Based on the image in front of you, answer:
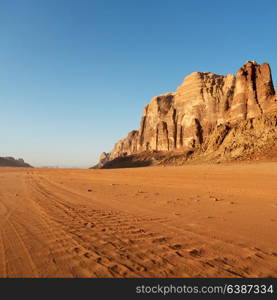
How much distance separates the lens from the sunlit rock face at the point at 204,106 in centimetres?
5112

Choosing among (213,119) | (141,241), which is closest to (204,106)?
(213,119)

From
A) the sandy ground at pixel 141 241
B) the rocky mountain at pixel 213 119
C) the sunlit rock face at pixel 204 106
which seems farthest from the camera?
the sunlit rock face at pixel 204 106

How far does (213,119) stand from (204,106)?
7.29 metres

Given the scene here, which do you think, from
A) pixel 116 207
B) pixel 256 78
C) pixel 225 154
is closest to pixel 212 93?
pixel 256 78

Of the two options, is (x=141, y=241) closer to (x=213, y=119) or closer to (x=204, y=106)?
(x=213, y=119)

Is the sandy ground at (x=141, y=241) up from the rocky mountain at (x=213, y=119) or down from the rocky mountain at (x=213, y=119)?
down

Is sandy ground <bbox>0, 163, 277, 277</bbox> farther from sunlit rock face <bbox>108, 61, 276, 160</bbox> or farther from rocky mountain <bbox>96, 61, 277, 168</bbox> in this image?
Result: sunlit rock face <bbox>108, 61, 276, 160</bbox>

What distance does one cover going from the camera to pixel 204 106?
7938 centimetres

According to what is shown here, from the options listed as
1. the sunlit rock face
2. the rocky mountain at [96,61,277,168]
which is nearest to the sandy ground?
the rocky mountain at [96,61,277,168]

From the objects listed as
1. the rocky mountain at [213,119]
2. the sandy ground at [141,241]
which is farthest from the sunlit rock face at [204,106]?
the sandy ground at [141,241]

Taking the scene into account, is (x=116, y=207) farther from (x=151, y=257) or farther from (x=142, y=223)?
(x=151, y=257)

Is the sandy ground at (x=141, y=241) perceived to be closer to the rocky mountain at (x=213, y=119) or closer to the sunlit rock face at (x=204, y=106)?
the rocky mountain at (x=213, y=119)

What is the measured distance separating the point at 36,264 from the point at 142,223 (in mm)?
2735

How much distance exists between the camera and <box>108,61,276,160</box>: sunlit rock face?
5112 cm
